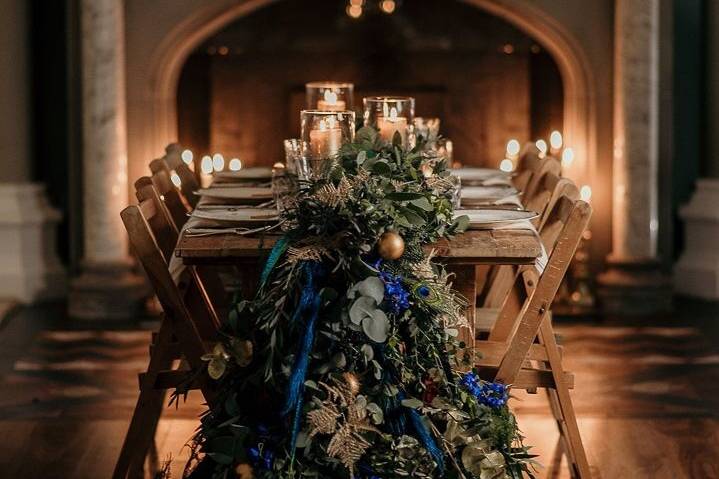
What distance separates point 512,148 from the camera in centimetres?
709

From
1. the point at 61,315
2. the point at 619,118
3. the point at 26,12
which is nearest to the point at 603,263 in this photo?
the point at 619,118

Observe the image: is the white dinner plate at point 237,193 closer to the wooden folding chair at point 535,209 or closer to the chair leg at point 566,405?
the wooden folding chair at point 535,209

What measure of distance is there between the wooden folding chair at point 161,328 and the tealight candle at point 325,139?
0.50 m

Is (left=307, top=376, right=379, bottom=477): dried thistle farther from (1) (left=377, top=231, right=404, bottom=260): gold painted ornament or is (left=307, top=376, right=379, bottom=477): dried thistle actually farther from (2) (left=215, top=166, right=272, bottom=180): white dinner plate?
(2) (left=215, top=166, right=272, bottom=180): white dinner plate

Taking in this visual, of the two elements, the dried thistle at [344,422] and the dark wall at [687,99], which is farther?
the dark wall at [687,99]

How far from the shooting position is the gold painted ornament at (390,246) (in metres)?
2.98

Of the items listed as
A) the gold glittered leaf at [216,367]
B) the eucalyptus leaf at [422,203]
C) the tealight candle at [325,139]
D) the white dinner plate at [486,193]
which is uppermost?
the tealight candle at [325,139]

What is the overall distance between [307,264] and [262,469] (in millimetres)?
471

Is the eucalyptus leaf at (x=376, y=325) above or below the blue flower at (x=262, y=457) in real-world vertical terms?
above

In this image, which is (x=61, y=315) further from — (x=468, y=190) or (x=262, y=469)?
(x=262, y=469)

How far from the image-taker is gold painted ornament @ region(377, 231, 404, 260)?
9.78 feet

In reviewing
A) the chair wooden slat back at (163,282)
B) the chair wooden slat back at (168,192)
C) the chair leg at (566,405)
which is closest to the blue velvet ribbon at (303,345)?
the chair wooden slat back at (163,282)

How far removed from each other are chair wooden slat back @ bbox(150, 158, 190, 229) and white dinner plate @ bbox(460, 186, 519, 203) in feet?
3.09

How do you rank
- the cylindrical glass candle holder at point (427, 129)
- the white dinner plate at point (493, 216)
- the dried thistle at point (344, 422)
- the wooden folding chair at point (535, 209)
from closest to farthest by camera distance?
1. the dried thistle at point (344, 422)
2. the white dinner plate at point (493, 216)
3. the wooden folding chair at point (535, 209)
4. the cylindrical glass candle holder at point (427, 129)
